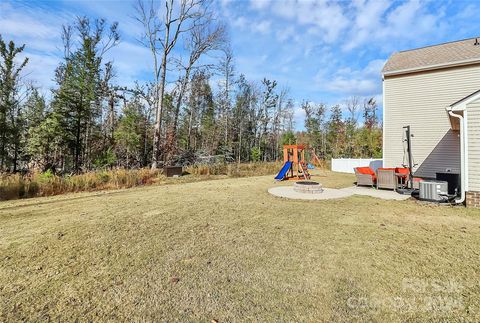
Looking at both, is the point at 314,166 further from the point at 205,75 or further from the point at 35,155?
the point at 35,155

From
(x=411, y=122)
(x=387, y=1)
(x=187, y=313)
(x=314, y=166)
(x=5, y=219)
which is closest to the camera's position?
(x=187, y=313)

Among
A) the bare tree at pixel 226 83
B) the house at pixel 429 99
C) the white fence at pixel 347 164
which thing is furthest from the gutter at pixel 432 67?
the bare tree at pixel 226 83

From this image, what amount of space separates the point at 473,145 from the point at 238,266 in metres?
6.67

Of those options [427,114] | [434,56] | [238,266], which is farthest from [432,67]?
[238,266]

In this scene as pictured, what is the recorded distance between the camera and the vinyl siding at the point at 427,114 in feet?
28.6

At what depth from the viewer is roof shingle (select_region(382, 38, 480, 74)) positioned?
878 cm

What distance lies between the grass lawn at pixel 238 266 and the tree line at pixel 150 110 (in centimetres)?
967

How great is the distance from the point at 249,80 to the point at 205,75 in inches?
234

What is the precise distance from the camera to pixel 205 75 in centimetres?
2038

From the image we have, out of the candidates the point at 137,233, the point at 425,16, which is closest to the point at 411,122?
the point at 425,16

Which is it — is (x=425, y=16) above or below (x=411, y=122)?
above

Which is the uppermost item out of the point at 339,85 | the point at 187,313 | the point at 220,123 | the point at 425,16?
the point at 339,85

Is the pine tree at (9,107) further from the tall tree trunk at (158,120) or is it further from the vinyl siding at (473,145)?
the vinyl siding at (473,145)

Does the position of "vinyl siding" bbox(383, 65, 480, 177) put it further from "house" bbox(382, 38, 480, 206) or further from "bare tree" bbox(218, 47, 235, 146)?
"bare tree" bbox(218, 47, 235, 146)
